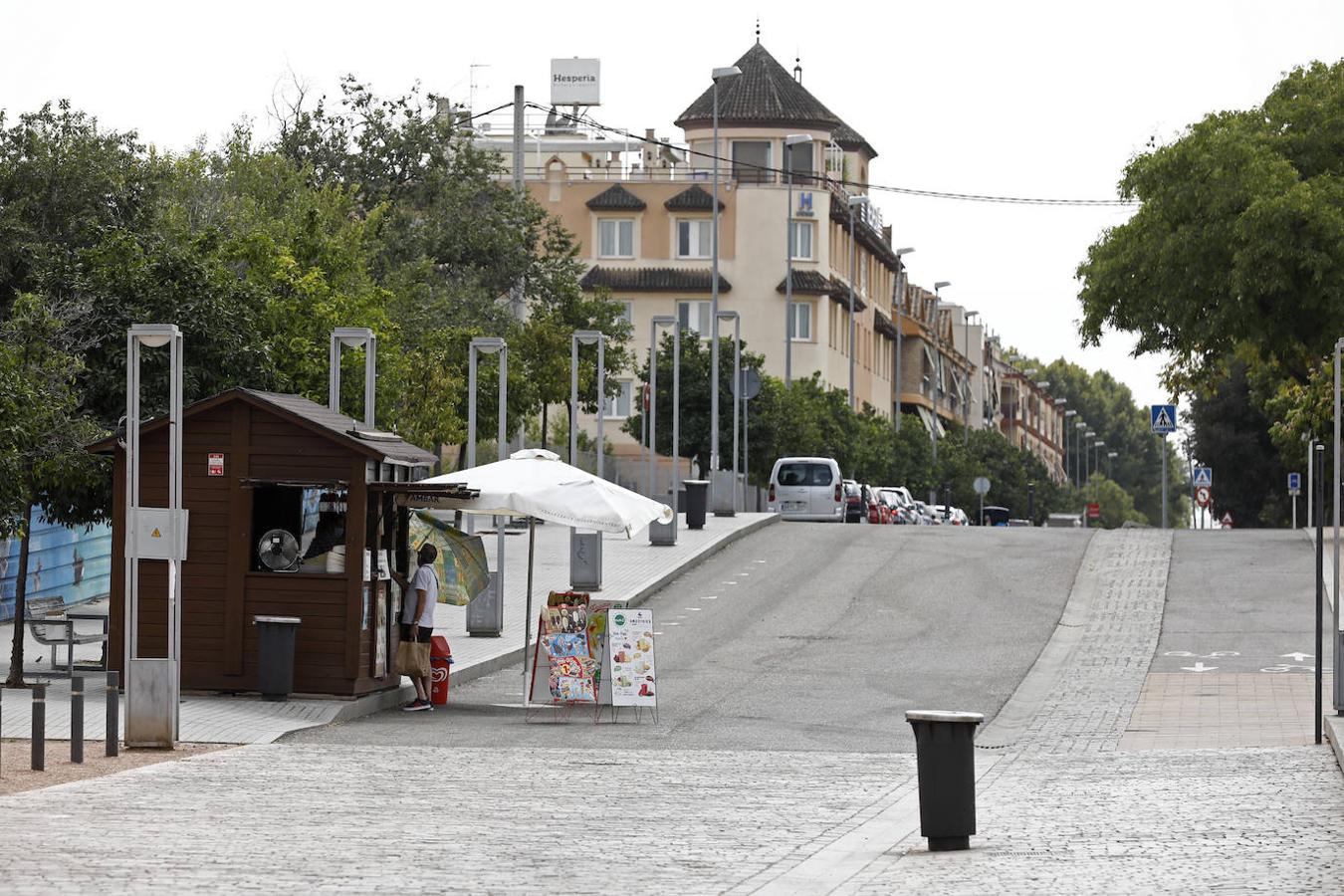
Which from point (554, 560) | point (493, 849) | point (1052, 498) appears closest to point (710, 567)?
point (554, 560)

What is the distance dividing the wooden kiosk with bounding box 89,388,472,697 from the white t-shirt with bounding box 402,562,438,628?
1.60 feet

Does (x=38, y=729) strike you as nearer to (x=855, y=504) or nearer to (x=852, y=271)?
(x=855, y=504)

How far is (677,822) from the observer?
12180mm

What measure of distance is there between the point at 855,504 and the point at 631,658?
1572 inches

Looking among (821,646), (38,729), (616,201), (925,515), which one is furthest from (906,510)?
(38,729)

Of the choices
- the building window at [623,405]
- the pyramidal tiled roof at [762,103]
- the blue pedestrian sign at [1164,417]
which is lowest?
the blue pedestrian sign at [1164,417]

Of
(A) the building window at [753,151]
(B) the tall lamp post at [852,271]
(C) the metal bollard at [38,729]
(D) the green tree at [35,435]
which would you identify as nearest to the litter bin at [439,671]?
(D) the green tree at [35,435]

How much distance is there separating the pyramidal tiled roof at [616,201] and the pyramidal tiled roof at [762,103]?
254 inches

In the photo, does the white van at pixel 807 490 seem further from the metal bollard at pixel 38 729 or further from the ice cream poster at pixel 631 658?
the metal bollard at pixel 38 729

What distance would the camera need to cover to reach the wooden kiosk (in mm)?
18906

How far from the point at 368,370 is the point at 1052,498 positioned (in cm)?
9932

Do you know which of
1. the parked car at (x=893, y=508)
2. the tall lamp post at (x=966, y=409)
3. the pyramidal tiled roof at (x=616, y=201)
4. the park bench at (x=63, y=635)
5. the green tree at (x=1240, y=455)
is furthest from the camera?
the tall lamp post at (x=966, y=409)

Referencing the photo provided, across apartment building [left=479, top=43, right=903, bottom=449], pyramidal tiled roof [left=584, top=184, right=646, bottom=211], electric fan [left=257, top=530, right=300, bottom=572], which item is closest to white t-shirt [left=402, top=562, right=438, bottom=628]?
electric fan [left=257, top=530, right=300, bottom=572]

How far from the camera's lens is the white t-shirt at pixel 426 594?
19.6m
